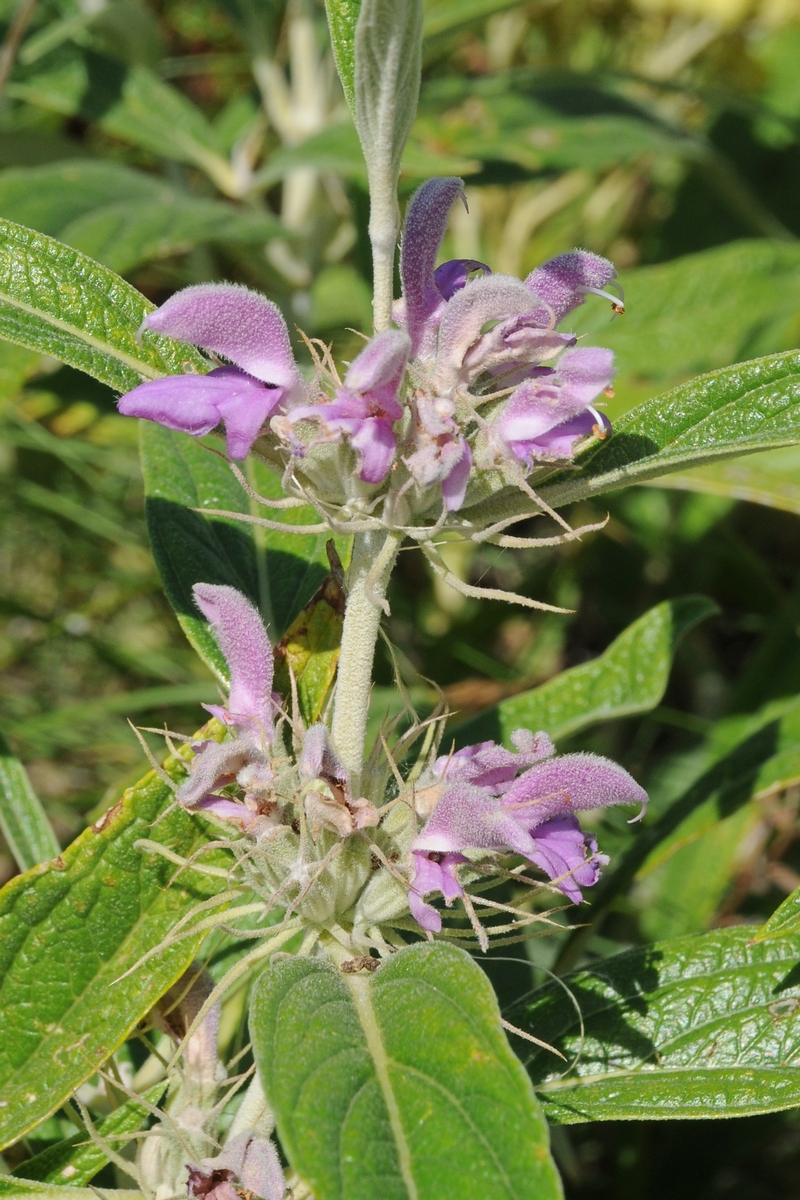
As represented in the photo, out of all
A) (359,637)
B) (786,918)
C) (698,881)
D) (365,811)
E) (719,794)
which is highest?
(359,637)

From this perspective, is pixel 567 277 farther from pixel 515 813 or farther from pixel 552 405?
pixel 515 813

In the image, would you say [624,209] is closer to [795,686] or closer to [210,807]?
[795,686]

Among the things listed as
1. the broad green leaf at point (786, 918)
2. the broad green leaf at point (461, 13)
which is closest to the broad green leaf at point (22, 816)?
the broad green leaf at point (786, 918)

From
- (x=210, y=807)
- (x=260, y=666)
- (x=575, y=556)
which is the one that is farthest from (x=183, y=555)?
(x=575, y=556)

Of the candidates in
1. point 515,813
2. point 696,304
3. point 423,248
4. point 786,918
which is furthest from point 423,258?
point 696,304

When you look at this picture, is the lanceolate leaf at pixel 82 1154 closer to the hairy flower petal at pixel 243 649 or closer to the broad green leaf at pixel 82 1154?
the broad green leaf at pixel 82 1154

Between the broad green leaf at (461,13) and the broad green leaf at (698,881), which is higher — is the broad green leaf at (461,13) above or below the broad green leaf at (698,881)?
above
